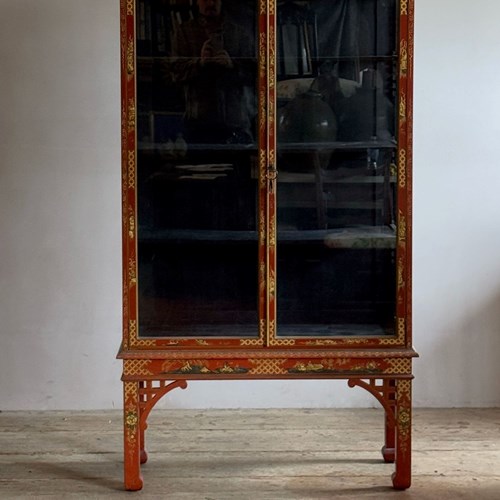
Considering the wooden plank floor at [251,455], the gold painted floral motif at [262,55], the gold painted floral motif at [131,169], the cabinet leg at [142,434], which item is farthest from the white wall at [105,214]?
the gold painted floral motif at [262,55]

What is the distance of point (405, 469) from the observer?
8.85 ft

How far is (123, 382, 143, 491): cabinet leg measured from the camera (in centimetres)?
268

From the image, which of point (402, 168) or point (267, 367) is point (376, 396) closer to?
point (267, 367)

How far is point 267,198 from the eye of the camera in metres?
2.68

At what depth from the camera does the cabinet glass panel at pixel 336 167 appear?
2668 millimetres

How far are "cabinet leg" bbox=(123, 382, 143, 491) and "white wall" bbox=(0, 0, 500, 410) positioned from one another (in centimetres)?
84

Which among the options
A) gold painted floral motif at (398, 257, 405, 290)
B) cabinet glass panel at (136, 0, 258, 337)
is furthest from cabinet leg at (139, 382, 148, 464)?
gold painted floral motif at (398, 257, 405, 290)

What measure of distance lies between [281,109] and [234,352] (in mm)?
788

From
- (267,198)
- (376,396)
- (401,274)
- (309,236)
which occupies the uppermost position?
(267,198)

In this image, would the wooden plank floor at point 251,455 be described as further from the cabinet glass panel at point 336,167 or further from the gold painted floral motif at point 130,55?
the gold painted floral motif at point 130,55

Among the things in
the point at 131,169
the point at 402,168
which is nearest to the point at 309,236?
the point at 402,168

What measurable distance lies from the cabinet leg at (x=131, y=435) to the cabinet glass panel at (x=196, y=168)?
0.64 feet

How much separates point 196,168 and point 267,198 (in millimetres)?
248

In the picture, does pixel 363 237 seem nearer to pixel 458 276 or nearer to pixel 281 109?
pixel 281 109
